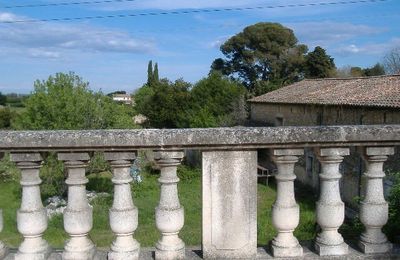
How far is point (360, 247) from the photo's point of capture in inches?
114

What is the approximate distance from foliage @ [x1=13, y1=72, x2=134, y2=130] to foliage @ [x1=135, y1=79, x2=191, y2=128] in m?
19.3

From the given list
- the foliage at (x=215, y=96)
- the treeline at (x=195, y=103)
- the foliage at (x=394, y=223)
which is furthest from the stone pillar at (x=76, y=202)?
the foliage at (x=215, y=96)

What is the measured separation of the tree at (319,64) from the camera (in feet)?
166

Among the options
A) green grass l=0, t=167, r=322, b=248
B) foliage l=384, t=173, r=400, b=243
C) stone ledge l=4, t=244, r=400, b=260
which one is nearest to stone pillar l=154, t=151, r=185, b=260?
stone ledge l=4, t=244, r=400, b=260

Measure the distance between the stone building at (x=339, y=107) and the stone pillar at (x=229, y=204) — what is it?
14.2 metres

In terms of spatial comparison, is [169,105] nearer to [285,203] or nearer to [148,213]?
[148,213]

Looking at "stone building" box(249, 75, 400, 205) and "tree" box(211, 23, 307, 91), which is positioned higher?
"tree" box(211, 23, 307, 91)

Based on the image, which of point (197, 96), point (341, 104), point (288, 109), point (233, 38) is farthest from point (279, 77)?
point (341, 104)

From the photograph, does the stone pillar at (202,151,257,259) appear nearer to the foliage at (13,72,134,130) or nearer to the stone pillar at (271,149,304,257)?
the stone pillar at (271,149,304,257)

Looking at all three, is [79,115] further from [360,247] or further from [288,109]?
[360,247]

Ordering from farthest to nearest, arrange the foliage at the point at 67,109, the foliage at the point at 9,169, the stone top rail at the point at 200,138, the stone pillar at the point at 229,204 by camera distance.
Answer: the foliage at the point at 67,109 → the foliage at the point at 9,169 → the stone pillar at the point at 229,204 → the stone top rail at the point at 200,138

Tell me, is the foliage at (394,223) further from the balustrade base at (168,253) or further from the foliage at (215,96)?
the foliage at (215,96)

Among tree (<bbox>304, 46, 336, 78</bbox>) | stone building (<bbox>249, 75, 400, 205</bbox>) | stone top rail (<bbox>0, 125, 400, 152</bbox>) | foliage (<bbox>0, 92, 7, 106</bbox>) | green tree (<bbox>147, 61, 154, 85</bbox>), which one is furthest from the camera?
green tree (<bbox>147, 61, 154, 85</bbox>)

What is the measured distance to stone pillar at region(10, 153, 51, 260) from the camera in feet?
8.73
